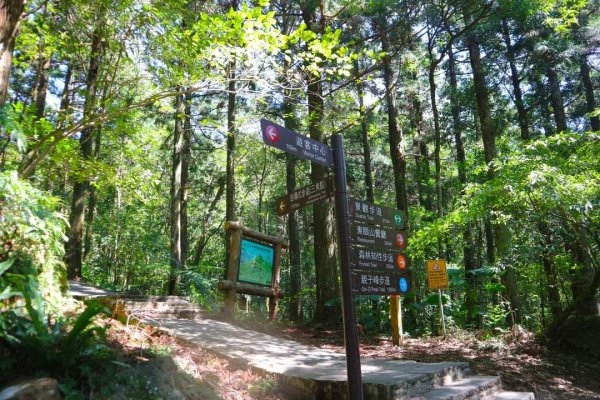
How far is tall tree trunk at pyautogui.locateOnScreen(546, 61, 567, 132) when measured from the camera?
16.5 meters

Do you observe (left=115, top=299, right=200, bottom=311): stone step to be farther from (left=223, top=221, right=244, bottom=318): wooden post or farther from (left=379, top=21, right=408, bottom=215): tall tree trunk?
(left=379, top=21, right=408, bottom=215): tall tree trunk

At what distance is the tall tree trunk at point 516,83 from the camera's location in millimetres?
16875

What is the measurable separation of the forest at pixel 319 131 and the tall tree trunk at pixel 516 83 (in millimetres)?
84

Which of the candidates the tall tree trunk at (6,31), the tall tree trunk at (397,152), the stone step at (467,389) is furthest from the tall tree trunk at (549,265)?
the tall tree trunk at (6,31)

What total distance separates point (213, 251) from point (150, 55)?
83.9ft

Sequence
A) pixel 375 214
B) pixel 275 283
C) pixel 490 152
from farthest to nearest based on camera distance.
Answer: pixel 490 152
pixel 275 283
pixel 375 214

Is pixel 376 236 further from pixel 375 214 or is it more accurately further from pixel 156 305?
pixel 156 305

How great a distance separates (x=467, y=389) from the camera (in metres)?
5.17

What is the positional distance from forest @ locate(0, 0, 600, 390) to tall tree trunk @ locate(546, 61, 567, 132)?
0.07m

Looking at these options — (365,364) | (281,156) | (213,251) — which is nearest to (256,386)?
(365,364)

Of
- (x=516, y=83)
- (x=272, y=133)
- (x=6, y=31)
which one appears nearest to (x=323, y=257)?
(x=272, y=133)

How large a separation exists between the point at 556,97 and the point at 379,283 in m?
16.4

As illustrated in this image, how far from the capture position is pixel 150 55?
23.1ft

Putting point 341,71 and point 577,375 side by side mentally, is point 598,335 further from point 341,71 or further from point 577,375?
point 341,71
